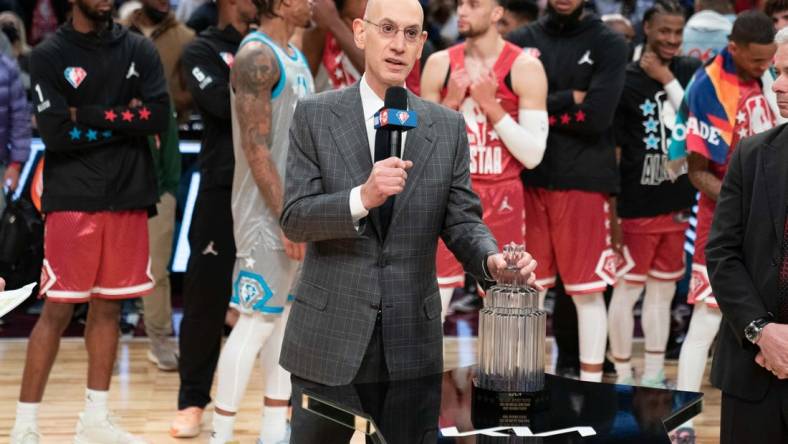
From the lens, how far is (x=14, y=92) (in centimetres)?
537

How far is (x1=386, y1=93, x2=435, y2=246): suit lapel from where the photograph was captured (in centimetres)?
312

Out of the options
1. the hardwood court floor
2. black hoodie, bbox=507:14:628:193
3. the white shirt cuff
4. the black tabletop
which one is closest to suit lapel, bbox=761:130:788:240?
the black tabletop

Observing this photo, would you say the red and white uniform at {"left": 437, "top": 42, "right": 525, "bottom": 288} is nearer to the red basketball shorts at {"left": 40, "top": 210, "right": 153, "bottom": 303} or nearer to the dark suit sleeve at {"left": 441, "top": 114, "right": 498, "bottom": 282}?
the red basketball shorts at {"left": 40, "top": 210, "right": 153, "bottom": 303}

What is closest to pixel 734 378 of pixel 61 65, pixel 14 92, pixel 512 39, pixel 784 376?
pixel 784 376

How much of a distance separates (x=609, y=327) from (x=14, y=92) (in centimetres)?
315

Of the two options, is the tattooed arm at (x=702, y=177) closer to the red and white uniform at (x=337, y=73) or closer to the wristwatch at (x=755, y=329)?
the red and white uniform at (x=337, y=73)

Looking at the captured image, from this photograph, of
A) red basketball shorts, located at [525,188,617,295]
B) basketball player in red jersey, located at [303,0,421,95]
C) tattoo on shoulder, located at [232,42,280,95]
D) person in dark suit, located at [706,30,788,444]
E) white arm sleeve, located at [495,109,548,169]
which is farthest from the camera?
red basketball shorts, located at [525,188,617,295]

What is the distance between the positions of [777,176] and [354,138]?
1.20 metres

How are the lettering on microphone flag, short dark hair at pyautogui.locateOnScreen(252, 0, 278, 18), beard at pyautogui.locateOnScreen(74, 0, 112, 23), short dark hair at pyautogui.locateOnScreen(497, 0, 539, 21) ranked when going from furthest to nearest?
short dark hair at pyautogui.locateOnScreen(497, 0, 539, 21) < beard at pyautogui.locateOnScreen(74, 0, 112, 23) < short dark hair at pyautogui.locateOnScreen(252, 0, 278, 18) < the lettering on microphone flag

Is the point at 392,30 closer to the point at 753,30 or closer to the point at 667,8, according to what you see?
the point at 753,30

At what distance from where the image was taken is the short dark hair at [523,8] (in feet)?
25.0

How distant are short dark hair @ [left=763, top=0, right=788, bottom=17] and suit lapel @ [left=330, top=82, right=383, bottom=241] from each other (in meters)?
3.07

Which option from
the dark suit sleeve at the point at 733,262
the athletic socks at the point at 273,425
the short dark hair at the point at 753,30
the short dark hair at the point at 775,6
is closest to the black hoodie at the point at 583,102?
the short dark hair at the point at 753,30

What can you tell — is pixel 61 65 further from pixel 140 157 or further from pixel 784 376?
pixel 784 376
